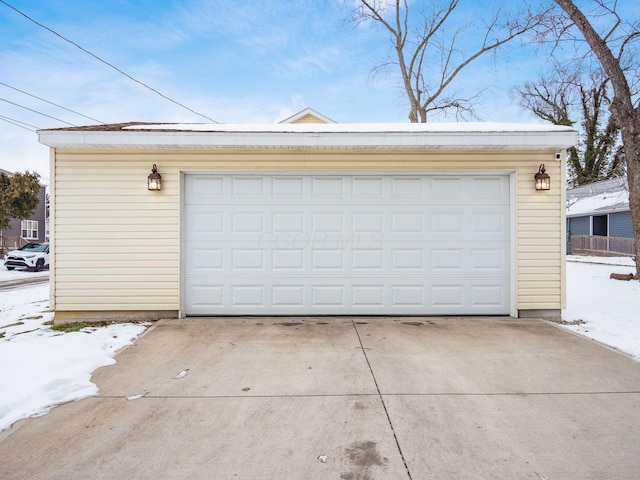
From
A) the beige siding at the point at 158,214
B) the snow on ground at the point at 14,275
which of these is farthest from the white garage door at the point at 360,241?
the snow on ground at the point at 14,275

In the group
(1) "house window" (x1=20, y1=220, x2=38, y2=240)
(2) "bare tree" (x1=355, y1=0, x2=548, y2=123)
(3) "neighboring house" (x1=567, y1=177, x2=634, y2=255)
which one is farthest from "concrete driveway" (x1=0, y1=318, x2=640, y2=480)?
(1) "house window" (x1=20, y1=220, x2=38, y2=240)

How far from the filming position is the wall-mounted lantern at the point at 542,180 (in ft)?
17.0

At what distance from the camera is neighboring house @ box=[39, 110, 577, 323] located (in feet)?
17.2

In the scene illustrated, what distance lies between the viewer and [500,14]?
1309cm

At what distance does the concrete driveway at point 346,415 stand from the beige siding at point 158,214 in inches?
51.2

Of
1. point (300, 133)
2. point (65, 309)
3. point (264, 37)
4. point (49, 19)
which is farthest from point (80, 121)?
point (300, 133)

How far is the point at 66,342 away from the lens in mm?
4152

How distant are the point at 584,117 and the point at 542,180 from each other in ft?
82.8

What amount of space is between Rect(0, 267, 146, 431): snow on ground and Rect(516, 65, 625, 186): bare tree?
27.1 metres

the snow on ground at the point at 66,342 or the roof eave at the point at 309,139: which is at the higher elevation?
the roof eave at the point at 309,139

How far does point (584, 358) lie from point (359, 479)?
10.7ft

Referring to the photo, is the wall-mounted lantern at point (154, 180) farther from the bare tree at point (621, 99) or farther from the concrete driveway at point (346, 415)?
the bare tree at point (621, 99)

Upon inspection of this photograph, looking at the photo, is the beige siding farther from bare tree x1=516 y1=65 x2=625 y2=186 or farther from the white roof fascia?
bare tree x1=516 y1=65 x2=625 y2=186

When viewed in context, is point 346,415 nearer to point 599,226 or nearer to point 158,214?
point 158,214
